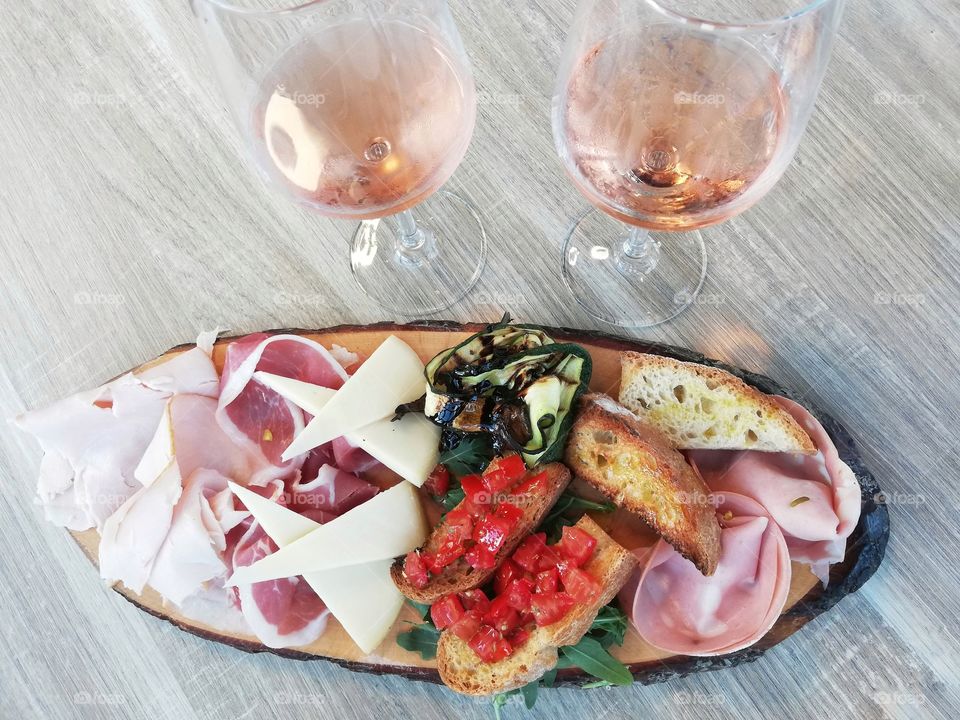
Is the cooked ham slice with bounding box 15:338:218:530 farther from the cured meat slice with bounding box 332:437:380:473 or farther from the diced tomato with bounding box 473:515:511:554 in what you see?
the diced tomato with bounding box 473:515:511:554

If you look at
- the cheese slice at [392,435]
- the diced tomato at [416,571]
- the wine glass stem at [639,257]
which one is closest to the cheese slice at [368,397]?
the cheese slice at [392,435]

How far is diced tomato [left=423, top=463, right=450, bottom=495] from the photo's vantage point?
124 centimetres

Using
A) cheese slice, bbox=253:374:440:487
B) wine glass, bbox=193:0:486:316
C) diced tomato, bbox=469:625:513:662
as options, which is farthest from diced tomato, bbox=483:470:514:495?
wine glass, bbox=193:0:486:316

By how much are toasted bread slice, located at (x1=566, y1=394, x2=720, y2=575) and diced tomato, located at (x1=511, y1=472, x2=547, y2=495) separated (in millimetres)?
61

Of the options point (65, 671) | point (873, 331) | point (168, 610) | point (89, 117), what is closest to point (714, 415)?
point (873, 331)

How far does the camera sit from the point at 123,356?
1.47 meters

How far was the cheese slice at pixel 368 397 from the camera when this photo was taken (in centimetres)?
119

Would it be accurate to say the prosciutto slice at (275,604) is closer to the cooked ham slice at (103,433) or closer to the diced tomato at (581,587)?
the cooked ham slice at (103,433)

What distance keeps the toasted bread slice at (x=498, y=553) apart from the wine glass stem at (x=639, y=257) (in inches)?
16.2

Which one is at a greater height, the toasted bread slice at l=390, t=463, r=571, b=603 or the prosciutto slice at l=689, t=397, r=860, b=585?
the prosciutto slice at l=689, t=397, r=860, b=585

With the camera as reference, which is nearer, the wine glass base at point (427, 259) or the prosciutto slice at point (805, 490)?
the prosciutto slice at point (805, 490)

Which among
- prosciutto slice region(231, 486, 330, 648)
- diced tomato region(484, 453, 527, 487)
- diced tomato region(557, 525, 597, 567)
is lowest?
prosciutto slice region(231, 486, 330, 648)

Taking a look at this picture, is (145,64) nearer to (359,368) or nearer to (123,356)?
(123,356)

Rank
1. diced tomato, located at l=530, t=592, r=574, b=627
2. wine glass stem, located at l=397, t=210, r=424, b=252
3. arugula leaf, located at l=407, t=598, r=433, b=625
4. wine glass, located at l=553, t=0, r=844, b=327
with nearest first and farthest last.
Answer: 1. wine glass, located at l=553, t=0, r=844, b=327
2. diced tomato, located at l=530, t=592, r=574, b=627
3. arugula leaf, located at l=407, t=598, r=433, b=625
4. wine glass stem, located at l=397, t=210, r=424, b=252
